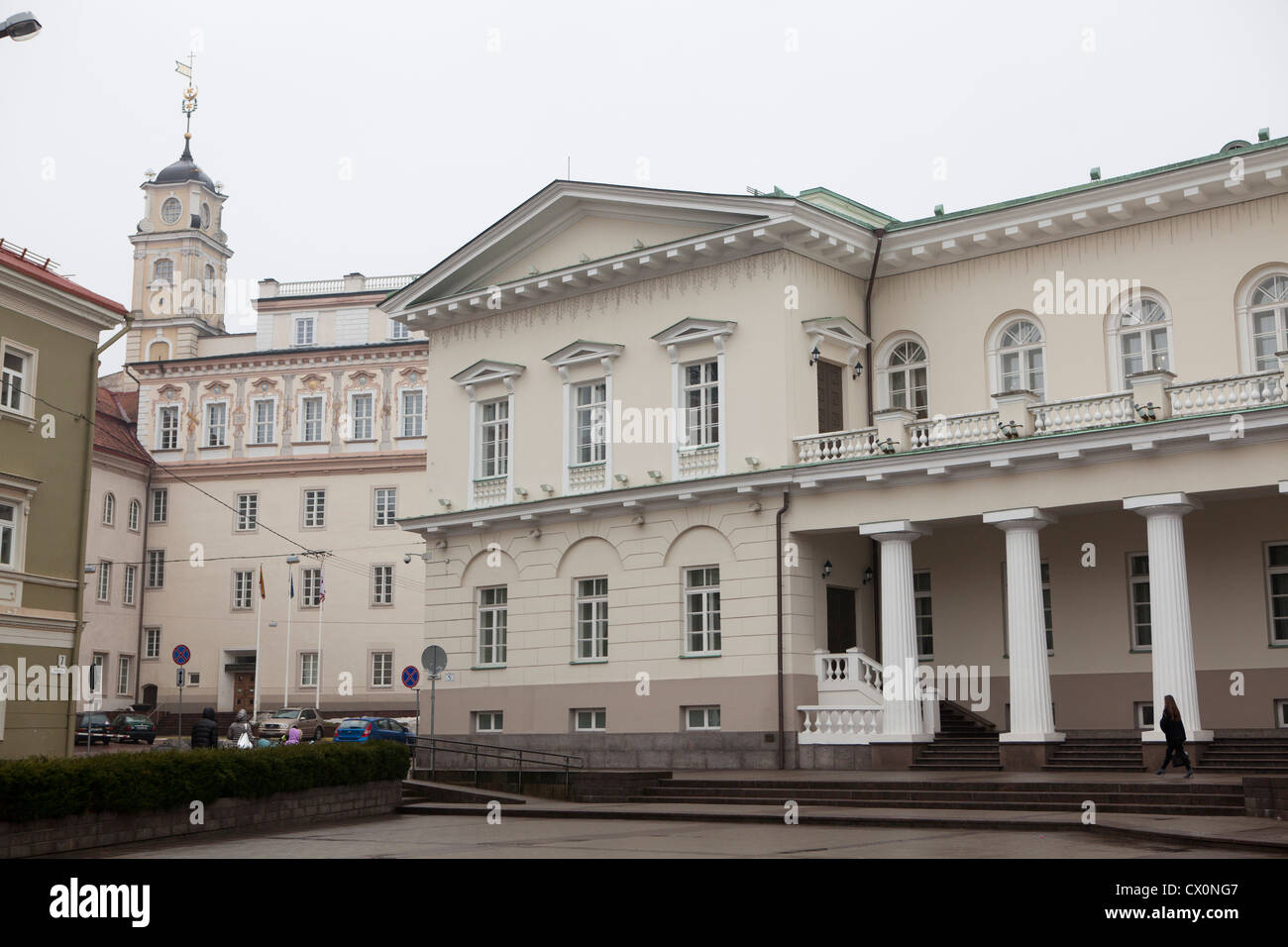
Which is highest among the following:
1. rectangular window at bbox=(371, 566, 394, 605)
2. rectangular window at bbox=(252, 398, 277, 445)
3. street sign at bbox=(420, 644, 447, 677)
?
rectangular window at bbox=(252, 398, 277, 445)

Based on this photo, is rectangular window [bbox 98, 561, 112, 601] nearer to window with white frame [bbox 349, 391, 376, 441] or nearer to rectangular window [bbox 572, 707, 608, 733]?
window with white frame [bbox 349, 391, 376, 441]

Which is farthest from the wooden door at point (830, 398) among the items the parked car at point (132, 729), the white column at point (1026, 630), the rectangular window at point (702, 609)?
the parked car at point (132, 729)

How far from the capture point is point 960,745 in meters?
27.8

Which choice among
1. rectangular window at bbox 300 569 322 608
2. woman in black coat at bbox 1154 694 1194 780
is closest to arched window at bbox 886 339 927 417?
woman in black coat at bbox 1154 694 1194 780

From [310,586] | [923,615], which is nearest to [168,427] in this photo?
[310,586]

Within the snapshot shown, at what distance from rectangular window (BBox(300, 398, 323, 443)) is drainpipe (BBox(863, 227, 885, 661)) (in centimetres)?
3893

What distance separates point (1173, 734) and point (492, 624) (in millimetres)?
17423

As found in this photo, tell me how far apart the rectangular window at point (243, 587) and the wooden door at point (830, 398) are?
40.3m

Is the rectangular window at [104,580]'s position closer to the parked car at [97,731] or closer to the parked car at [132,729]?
the parked car at [132,729]

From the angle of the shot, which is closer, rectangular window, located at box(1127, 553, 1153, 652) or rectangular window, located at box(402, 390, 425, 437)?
rectangular window, located at box(1127, 553, 1153, 652)

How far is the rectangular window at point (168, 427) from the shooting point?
67.6 meters

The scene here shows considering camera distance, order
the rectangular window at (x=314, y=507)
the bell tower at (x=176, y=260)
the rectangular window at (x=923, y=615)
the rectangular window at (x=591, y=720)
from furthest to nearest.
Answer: the bell tower at (x=176, y=260) → the rectangular window at (x=314, y=507) → the rectangular window at (x=591, y=720) → the rectangular window at (x=923, y=615)

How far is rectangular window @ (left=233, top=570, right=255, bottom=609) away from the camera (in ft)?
212

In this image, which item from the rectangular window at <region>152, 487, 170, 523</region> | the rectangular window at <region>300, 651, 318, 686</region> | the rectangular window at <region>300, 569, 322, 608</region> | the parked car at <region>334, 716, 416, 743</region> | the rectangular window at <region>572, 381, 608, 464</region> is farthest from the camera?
the rectangular window at <region>152, 487, 170, 523</region>
